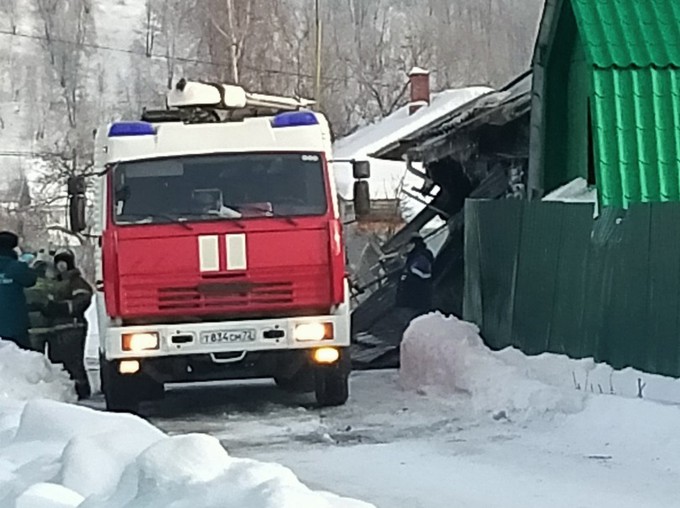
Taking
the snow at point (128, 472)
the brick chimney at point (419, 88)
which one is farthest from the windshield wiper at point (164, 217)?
the brick chimney at point (419, 88)

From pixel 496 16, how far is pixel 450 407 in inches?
2318

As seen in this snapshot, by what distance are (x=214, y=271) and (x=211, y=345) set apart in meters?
0.69

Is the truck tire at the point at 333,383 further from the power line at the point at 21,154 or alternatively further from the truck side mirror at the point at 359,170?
the power line at the point at 21,154

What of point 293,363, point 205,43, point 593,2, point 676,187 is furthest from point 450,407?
point 205,43

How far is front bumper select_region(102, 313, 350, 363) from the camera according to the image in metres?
13.1

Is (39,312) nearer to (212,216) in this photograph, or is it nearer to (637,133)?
(212,216)

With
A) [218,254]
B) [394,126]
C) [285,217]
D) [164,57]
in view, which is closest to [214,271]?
[218,254]

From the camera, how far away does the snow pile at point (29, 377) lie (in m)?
14.2

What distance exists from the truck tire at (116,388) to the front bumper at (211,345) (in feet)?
1.04

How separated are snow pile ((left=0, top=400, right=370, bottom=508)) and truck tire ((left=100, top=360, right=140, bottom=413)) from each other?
17.4 ft

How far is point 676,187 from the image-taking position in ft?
53.1

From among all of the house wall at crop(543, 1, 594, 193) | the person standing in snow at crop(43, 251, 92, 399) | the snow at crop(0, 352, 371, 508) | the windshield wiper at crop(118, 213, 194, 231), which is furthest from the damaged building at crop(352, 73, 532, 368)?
the snow at crop(0, 352, 371, 508)

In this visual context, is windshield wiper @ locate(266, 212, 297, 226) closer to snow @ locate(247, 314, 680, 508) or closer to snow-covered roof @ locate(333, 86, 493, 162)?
snow @ locate(247, 314, 680, 508)

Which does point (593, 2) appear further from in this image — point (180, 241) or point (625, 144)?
point (180, 241)
